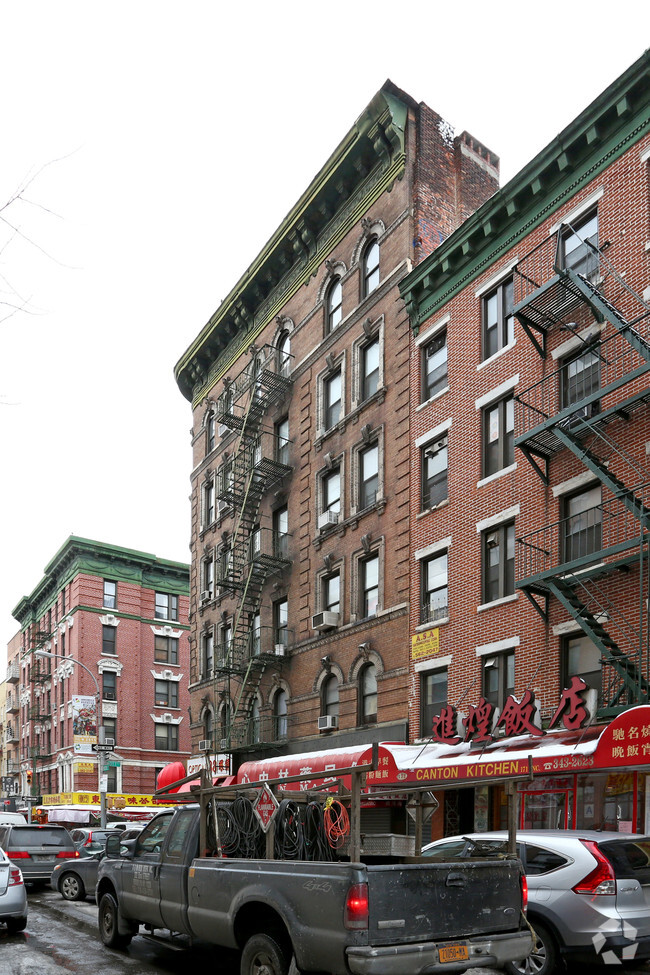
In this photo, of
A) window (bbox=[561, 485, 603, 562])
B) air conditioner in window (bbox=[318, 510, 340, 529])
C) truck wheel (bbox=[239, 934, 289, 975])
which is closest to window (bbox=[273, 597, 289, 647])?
air conditioner in window (bbox=[318, 510, 340, 529])

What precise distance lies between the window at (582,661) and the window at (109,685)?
38.8m

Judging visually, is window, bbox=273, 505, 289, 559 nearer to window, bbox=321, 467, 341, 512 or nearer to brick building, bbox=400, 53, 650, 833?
window, bbox=321, 467, 341, 512

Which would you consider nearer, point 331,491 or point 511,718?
point 511,718

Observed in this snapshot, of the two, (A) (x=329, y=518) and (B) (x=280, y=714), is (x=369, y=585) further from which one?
(B) (x=280, y=714)

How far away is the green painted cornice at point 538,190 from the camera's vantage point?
1883 centimetres

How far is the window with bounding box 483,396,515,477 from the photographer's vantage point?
21438mm

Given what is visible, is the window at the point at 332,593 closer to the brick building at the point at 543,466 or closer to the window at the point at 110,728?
the brick building at the point at 543,466

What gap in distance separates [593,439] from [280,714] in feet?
49.6

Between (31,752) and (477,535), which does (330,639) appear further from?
(31,752)

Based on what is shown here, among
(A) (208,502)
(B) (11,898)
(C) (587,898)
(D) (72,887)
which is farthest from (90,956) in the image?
(A) (208,502)

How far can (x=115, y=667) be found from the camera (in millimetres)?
53375

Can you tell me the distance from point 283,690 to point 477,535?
409 inches

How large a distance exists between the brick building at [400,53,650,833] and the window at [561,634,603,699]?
0.03 m

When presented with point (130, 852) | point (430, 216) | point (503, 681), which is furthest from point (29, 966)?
point (430, 216)
